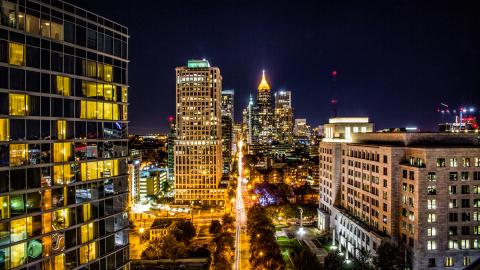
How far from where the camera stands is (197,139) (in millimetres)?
169125

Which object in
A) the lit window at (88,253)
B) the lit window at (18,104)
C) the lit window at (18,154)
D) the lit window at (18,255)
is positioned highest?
the lit window at (18,104)

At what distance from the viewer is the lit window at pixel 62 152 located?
35.2 meters

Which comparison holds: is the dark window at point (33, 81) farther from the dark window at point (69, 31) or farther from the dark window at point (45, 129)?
the dark window at point (69, 31)

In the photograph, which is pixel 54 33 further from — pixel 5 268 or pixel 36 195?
pixel 5 268

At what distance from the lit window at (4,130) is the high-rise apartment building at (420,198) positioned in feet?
203

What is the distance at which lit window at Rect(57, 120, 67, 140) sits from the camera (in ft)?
117

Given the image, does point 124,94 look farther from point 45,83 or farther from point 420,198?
point 420,198

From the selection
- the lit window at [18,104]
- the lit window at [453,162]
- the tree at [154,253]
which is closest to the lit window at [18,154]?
the lit window at [18,104]

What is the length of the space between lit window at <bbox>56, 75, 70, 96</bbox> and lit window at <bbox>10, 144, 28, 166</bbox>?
6.47 m

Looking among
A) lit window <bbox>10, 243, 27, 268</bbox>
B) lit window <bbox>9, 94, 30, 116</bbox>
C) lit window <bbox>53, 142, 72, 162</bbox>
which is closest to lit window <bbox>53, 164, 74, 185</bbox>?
lit window <bbox>53, 142, 72, 162</bbox>

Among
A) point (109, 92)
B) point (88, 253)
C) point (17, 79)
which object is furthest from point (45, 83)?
point (88, 253)

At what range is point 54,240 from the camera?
114 ft

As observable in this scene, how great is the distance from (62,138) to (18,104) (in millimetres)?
5486

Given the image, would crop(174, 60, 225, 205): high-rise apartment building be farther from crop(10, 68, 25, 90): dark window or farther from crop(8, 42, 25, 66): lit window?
crop(8, 42, 25, 66): lit window
